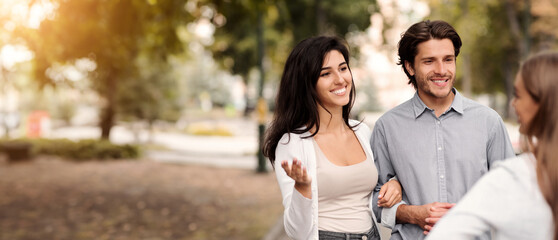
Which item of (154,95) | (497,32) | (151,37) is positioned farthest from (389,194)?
(497,32)

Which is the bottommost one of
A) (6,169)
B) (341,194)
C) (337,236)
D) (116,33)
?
(6,169)

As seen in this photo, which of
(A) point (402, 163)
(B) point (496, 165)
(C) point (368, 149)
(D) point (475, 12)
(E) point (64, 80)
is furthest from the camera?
(D) point (475, 12)

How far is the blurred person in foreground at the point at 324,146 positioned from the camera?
2650 mm

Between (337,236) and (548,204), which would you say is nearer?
(548,204)

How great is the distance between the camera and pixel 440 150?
2.47 m

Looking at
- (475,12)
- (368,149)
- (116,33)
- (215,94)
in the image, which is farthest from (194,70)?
(368,149)

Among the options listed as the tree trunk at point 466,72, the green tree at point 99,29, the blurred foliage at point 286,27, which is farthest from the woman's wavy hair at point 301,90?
the tree trunk at point 466,72

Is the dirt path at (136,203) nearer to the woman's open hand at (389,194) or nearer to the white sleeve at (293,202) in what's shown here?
the white sleeve at (293,202)

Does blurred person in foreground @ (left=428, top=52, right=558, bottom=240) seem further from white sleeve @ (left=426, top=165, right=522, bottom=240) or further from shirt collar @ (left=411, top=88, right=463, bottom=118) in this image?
shirt collar @ (left=411, top=88, right=463, bottom=118)

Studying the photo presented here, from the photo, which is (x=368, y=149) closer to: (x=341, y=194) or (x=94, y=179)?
(x=341, y=194)

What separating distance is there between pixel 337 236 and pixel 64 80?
17459 mm

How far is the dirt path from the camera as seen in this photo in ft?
26.3

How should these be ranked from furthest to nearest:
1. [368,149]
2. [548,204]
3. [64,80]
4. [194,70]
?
[194,70] → [64,80] → [368,149] → [548,204]

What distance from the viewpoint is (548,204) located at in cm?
145
